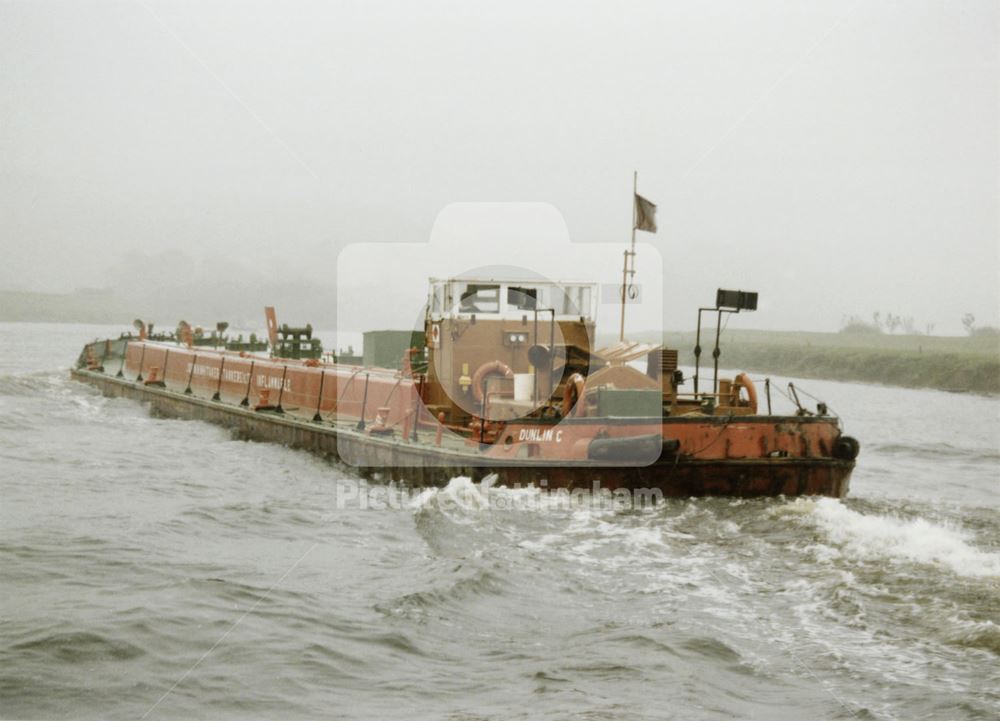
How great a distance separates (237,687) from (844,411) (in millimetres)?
38445

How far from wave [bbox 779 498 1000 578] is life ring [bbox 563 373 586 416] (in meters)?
3.34

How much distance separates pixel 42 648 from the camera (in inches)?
277

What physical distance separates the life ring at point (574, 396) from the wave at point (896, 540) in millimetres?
3339

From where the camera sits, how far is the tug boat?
13820 millimetres

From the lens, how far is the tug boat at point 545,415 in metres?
13.8

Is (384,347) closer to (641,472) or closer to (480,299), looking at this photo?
(480,299)

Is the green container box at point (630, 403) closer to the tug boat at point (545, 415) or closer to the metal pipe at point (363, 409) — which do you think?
the tug boat at point (545, 415)

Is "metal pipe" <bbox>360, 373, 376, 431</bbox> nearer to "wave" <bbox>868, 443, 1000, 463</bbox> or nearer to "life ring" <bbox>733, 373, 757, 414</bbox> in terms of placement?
"life ring" <bbox>733, 373, 757, 414</bbox>

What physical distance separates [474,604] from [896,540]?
5.72 meters

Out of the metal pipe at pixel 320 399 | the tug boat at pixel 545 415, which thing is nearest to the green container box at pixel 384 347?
the tug boat at pixel 545 415

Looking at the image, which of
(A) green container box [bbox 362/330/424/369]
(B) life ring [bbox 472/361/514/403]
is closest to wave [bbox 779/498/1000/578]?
(B) life ring [bbox 472/361/514/403]

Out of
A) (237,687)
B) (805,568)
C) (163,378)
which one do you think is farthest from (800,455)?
(163,378)

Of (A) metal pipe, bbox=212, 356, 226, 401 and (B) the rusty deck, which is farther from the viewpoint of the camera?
(A) metal pipe, bbox=212, 356, 226, 401

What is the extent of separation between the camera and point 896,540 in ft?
38.0
